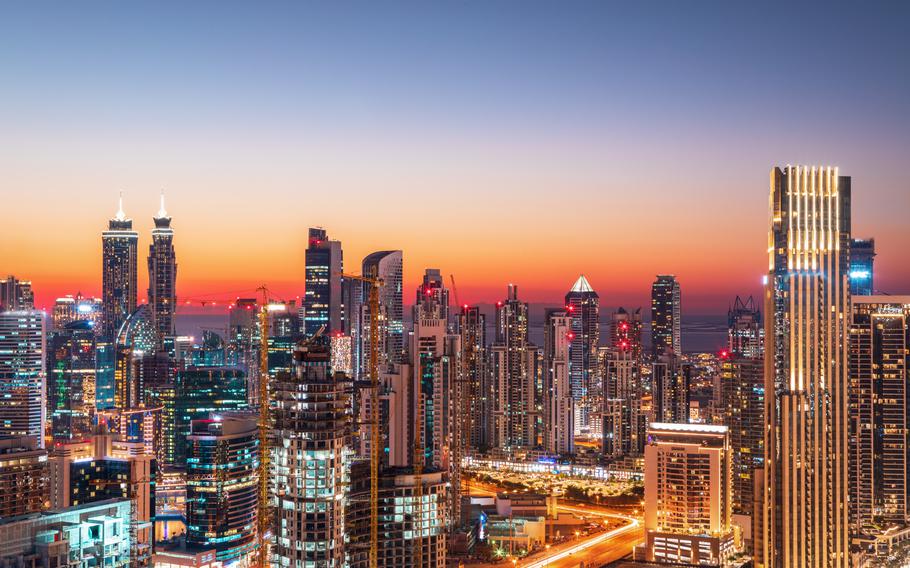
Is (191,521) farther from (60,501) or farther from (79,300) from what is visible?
(79,300)

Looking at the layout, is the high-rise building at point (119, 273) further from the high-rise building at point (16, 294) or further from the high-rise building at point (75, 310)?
the high-rise building at point (16, 294)

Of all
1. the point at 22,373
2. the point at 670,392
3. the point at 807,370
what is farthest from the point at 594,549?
the point at 22,373

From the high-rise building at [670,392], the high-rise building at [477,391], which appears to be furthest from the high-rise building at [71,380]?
the high-rise building at [670,392]

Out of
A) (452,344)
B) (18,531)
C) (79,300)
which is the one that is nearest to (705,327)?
(79,300)

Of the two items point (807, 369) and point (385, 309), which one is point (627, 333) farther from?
point (807, 369)

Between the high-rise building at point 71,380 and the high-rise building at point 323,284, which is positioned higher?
the high-rise building at point 323,284
